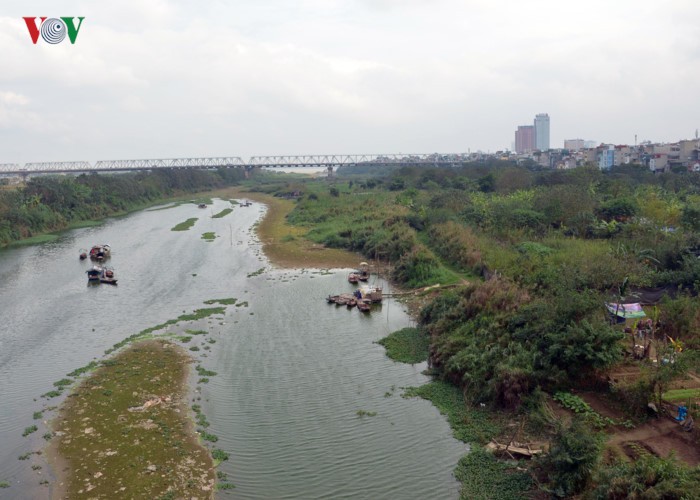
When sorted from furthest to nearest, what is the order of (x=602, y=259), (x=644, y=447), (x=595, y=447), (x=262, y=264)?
(x=262, y=264) < (x=602, y=259) < (x=644, y=447) < (x=595, y=447)

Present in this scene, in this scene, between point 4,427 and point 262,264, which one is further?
point 262,264

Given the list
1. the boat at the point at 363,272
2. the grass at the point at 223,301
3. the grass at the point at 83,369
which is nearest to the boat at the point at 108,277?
the grass at the point at 223,301

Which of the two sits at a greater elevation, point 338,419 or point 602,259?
point 602,259

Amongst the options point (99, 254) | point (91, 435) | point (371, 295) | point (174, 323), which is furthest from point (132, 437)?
point (99, 254)

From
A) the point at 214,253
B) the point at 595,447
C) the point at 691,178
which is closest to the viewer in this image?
the point at 595,447

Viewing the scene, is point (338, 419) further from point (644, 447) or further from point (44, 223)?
point (44, 223)

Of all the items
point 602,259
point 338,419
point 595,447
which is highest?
point 602,259

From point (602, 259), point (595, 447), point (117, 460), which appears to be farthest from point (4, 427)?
point (602, 259)

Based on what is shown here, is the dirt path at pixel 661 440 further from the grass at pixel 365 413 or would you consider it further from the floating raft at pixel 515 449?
the grass at pixel 365 413
